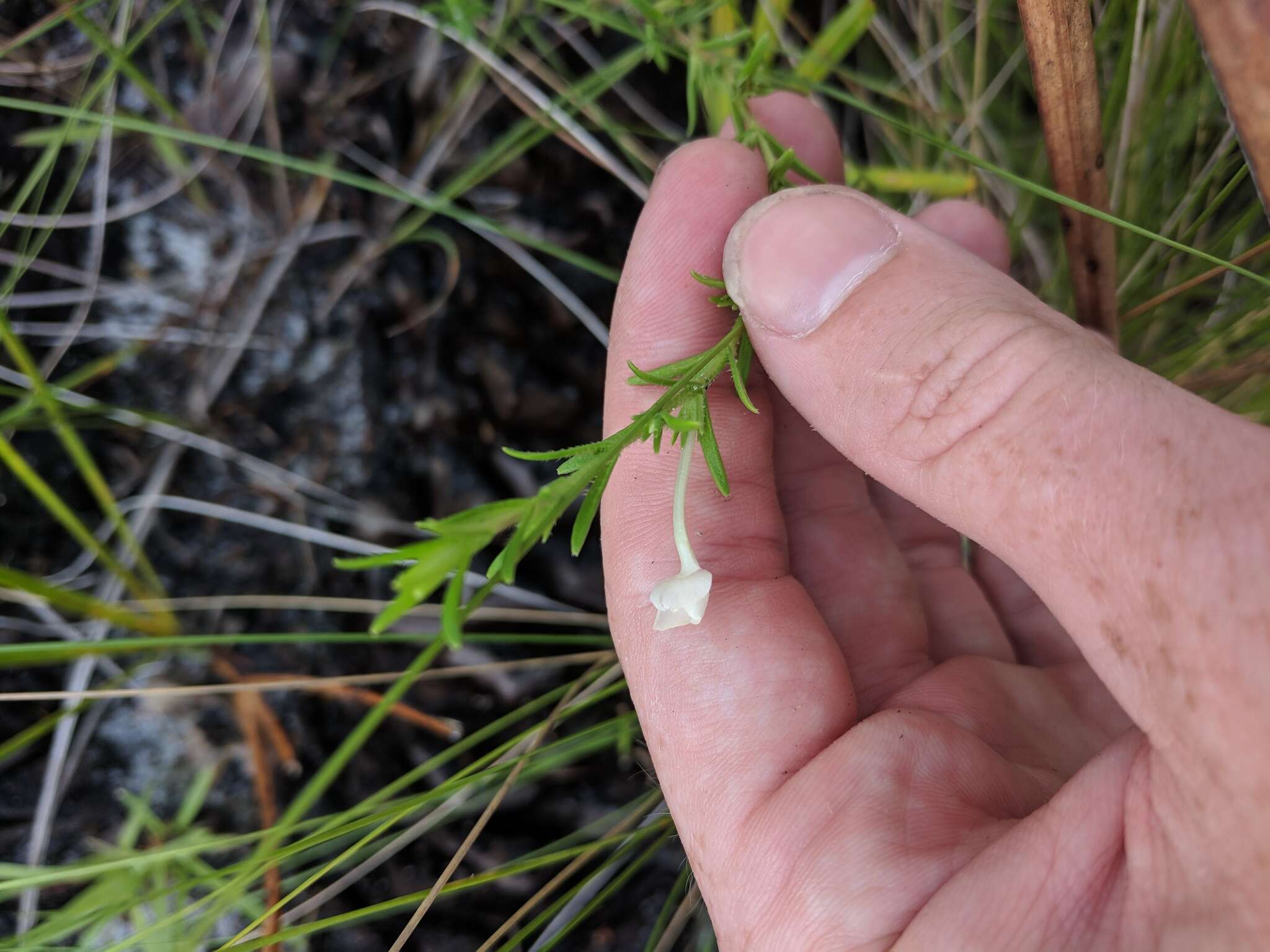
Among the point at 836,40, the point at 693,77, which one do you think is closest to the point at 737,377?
the point at 693,77

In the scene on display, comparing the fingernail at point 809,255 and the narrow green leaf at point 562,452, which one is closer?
the narrow green leaf at point 562,452

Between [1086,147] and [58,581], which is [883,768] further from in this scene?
[58,581]

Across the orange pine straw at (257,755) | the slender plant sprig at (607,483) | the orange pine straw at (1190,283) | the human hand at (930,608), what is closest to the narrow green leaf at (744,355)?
the slender plant sprig at (607,483)

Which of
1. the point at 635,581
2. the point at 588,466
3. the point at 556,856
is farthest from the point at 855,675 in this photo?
the point at 588,466

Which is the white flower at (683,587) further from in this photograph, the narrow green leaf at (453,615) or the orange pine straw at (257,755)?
the orange pine straw at (257,755)

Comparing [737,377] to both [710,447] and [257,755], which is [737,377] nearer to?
[710,447]

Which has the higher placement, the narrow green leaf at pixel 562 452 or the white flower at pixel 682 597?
the narrow green leaf at pixel 562 452

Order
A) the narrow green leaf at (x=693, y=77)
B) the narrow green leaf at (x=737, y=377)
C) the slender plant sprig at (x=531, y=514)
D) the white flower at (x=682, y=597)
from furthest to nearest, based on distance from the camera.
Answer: the narrow green leaf at (x=693, y=77), the narrow green leaf at (x=737, y=377), the white flower at (x=682, y=597), the slender plant sprig at (x=531, y=514)
